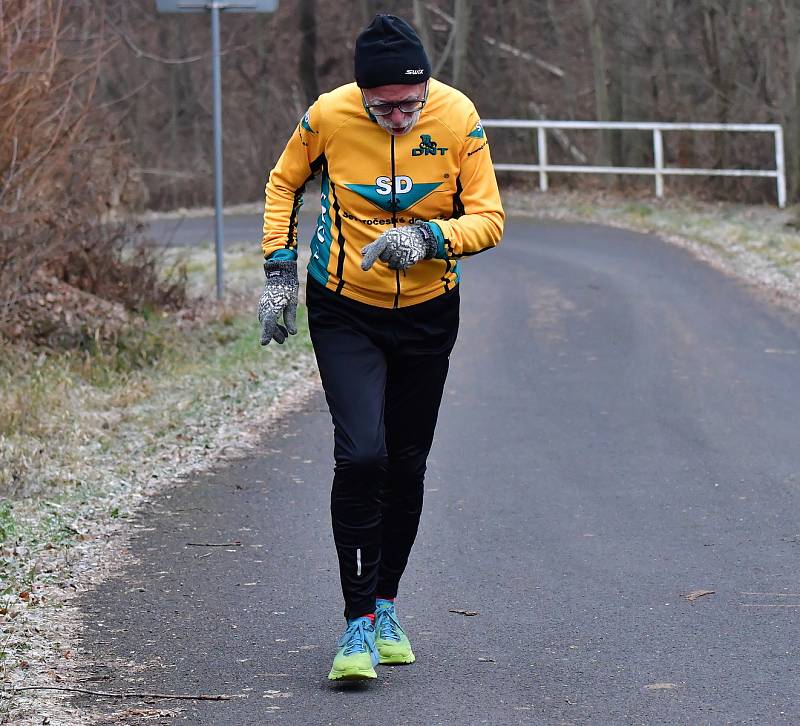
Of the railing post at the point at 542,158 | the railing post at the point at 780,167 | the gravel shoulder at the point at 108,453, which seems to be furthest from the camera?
the railing post at the point at 542,158

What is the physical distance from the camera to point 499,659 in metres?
5.07

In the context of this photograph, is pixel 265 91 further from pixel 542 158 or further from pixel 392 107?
pixel 392 107

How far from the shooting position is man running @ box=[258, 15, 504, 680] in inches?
185

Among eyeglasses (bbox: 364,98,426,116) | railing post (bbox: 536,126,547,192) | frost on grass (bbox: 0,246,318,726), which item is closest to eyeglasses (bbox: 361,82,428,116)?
eyeglasses (bbox: 364,98,426,116)

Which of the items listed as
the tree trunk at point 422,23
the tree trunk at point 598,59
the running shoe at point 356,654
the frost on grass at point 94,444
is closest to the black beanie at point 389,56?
the running shoe at point 356,654

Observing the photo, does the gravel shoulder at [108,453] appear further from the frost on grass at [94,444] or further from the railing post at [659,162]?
the railing post at [659,162]

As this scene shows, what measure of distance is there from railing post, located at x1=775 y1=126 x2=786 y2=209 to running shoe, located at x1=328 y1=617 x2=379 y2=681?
2030cm

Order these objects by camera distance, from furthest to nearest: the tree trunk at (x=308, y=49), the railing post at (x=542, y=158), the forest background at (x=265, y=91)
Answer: the tree trunk at (x=308, y=49), the railing post at (x=542, y=158), the forest background at (x=265, y=91)

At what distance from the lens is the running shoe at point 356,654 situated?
4746 millimetres

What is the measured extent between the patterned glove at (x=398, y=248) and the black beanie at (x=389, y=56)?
0.47m

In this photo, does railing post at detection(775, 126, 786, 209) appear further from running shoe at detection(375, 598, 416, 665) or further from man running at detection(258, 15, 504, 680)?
running shoe at detection(375, 598, 416, 665)

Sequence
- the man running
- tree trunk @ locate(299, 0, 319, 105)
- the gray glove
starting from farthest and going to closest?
1. tree trunk @ locate(299, 0, 319, 105)
2. the gray glove
3. the man running

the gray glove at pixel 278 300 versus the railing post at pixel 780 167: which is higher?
the railing post at pixel 780 167

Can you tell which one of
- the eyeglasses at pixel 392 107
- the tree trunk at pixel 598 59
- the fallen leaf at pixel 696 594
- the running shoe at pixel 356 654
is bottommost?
the fallen leaf at pixel 696 594
